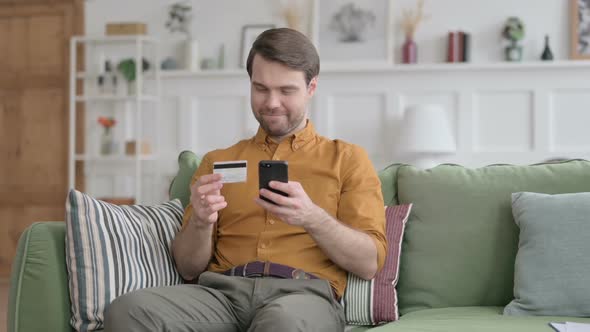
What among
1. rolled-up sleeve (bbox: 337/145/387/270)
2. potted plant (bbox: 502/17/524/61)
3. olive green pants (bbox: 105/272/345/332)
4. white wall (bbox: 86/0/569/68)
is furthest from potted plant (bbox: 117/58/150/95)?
olive green pants (bbox: 105/272/345/332)

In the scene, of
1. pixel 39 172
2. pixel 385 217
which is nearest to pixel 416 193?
pixel 385 217

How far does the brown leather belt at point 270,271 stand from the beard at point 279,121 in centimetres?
40

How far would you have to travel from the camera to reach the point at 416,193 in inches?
94.8

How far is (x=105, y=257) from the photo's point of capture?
2.10m

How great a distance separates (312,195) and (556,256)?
0.68 m

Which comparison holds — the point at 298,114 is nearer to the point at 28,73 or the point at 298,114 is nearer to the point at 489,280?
the point at 489,280

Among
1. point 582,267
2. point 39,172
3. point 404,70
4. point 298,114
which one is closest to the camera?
point 582,267

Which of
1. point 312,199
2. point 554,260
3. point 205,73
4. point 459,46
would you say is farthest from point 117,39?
point 554,260

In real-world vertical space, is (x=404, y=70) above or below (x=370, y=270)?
above

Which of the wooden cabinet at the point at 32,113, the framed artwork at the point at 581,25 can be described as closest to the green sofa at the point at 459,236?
the framed artwork at the point at 581,25

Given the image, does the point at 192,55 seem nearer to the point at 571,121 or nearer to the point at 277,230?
the point at 571,121

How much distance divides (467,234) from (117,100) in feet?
13.3

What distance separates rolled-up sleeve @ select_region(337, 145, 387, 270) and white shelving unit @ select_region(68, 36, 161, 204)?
3604 millimetres

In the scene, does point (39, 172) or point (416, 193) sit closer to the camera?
point (416, 193)
